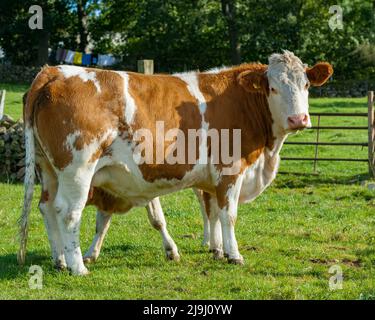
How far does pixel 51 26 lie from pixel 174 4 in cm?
751

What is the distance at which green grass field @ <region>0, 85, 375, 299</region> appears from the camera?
6.58 meters

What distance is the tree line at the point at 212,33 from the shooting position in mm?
40656

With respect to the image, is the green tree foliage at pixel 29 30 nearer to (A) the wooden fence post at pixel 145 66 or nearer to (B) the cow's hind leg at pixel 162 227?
(A) the wooden fence post at pixel 145 66

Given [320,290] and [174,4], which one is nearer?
[320,290]

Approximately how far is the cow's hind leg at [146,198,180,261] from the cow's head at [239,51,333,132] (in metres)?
1.77

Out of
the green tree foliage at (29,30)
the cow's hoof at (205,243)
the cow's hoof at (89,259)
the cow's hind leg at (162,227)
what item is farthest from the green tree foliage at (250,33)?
the cow's hoof at (89,259)

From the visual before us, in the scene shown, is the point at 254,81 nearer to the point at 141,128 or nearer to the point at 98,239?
the point at 141,128

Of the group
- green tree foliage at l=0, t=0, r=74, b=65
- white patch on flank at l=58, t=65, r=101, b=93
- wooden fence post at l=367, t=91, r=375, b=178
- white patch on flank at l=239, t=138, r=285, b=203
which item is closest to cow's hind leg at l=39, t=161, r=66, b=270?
white patch on flank at l=58, t=65, r=101, b=93

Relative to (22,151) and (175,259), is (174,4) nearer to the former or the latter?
(22,151)

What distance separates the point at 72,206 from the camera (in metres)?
6.98

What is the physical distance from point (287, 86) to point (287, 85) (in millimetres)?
11

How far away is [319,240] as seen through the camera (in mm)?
8945
